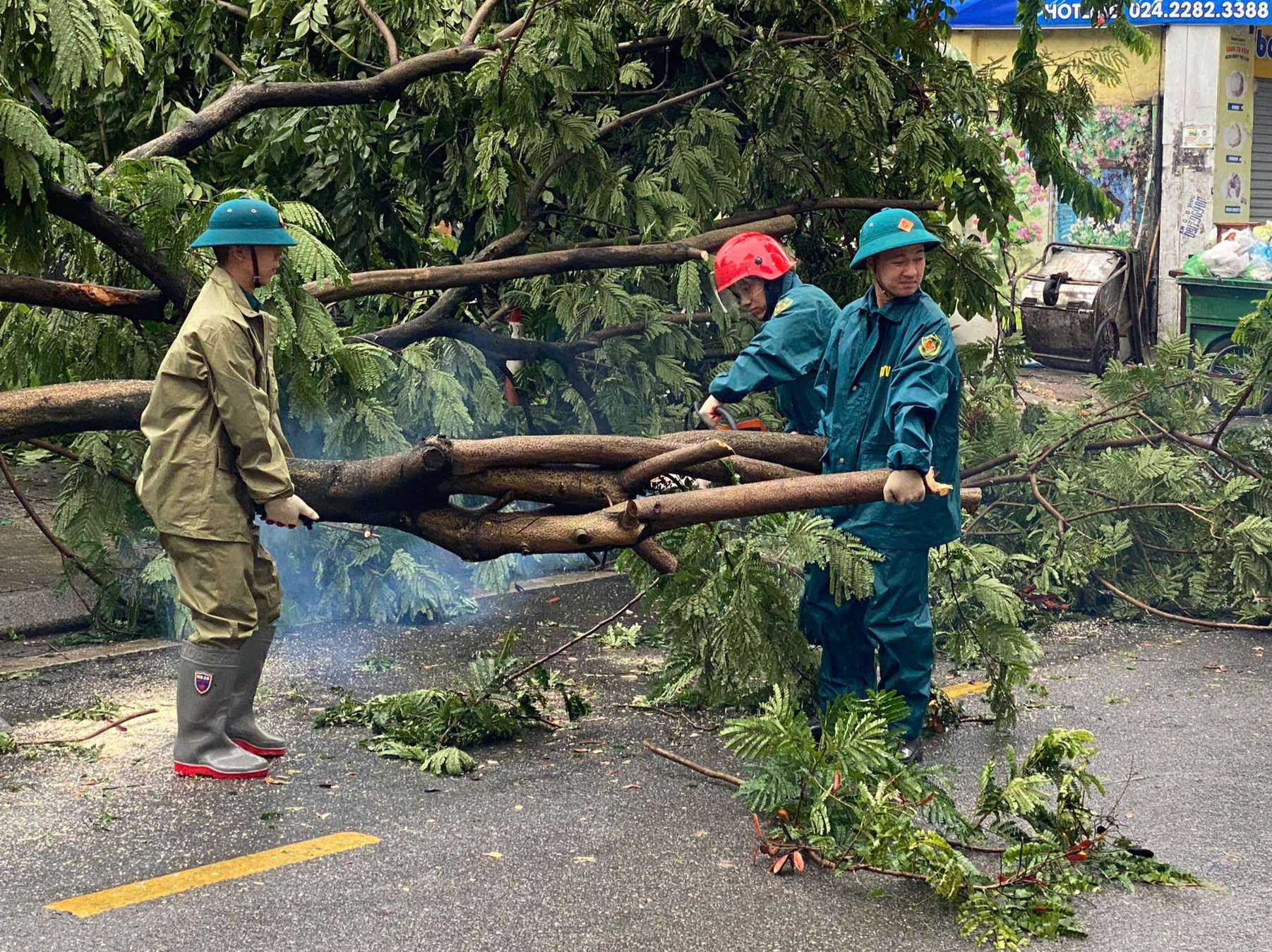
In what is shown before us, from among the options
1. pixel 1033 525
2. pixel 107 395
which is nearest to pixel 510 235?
pixel 107 395

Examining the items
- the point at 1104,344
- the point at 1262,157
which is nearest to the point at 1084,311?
the point at 1104,344

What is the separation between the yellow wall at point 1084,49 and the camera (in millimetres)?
18797

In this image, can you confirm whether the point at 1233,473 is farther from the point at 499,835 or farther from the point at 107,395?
the point at 107,395

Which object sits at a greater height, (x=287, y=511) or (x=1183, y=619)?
(x=287, y=511)

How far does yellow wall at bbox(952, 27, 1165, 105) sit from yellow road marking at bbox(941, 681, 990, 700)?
13170 mm

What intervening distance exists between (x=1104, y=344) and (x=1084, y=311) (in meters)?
0.47

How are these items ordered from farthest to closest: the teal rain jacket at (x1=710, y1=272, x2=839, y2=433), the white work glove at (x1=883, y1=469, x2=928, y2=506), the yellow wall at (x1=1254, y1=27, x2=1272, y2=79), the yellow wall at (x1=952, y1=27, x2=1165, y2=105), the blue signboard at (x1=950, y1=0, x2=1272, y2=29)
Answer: the yellow wall at (x1=1254, y1=27, x2=1272, y2=79) < the yellow wall at (x1=952, y1=27, x2=1165, y2=105) < the blue signboard at (x1=950, y1=0, x2=1272, y2=29) < the teal rain jacket at (x1=710, y1=272, x2=839, y2=433) < the white work glove at (x1=883, y1=469, x2=928, y2=506)

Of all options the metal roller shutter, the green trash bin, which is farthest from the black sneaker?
the metal roller shutter

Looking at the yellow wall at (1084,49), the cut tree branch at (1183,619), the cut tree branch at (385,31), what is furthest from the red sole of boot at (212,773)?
the yellow wall at (1084,49)

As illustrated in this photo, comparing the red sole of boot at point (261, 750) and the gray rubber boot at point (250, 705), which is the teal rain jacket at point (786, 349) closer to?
the gray rubber boot at point (250, 705)

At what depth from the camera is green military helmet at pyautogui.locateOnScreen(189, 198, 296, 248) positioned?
5012 millimetres

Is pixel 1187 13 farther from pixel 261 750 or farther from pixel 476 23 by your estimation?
pixel 261 750

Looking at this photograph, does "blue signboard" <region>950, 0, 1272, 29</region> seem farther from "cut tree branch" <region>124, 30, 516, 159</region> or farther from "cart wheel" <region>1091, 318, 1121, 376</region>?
"cut tree branch" <region>124, 30, 516, 159</region>

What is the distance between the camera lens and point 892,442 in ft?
17.4
